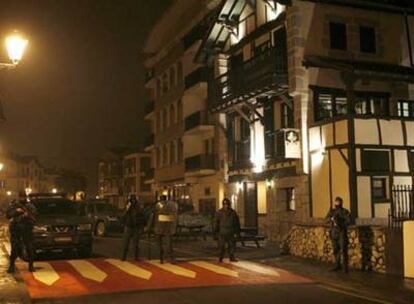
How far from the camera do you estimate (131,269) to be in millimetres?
15680

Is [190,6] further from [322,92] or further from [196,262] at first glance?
[196,262]

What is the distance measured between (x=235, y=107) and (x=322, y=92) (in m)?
6.53

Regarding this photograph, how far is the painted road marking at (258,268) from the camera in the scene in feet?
49.9

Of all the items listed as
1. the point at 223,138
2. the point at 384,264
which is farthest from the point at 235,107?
the point at 384,264

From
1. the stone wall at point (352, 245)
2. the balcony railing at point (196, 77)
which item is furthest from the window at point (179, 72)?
the stone wall at point (352, 245)

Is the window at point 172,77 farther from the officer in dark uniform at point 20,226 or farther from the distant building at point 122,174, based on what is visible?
the officer in dark uniform at point 20,226

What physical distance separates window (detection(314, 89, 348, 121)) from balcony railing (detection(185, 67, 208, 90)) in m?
13.6

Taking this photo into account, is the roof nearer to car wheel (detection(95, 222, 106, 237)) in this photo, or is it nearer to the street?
the street

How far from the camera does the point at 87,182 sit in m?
96.6

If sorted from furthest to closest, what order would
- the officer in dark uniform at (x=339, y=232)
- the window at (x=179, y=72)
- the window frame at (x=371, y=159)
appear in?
the window at (x=179, y=72), the window frame at (x=371, y=159), the officer in dark uniform at (x=339, y=232)

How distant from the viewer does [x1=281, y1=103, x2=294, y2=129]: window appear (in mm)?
25853

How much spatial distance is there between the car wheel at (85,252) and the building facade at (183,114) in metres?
15.4

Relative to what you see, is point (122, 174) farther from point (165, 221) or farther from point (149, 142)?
point (165, 221)

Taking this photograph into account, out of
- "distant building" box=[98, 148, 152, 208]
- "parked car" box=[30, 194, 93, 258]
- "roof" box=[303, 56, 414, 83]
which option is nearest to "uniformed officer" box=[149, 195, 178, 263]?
"parked car" box=[30, 194, 93, 258]
